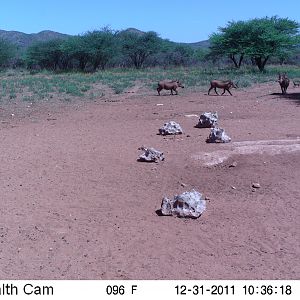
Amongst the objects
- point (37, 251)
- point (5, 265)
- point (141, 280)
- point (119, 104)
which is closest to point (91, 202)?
point (37, 251)

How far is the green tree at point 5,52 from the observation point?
5288cm

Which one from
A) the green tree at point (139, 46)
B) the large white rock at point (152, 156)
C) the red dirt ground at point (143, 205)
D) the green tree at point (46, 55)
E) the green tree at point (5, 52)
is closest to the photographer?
the red dirt ground at point (143, 205)

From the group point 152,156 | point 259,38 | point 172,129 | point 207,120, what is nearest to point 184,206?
point 152,156

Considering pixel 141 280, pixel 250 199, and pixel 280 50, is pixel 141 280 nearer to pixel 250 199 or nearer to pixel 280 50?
pixel 250 199

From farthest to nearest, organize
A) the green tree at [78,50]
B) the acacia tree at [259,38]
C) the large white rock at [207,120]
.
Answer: the green tree at [78,50]
the acacia tree at [259,38]
the large white rock at [207,120]

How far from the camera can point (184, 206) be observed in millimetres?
6371

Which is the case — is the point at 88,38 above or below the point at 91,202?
above

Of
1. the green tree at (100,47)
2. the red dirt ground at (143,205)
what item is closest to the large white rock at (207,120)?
the red dirt ground at (143,205)

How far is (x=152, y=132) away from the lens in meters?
11.8

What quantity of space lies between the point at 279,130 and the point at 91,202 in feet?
18.7

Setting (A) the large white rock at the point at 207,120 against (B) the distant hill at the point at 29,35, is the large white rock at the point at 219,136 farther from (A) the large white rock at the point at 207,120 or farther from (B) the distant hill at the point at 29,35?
(B) the distant hill at the point at 29,35

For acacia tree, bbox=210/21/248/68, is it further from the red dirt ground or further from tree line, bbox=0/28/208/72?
the red dirt ground

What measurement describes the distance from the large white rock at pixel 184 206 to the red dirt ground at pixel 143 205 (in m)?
0.12
